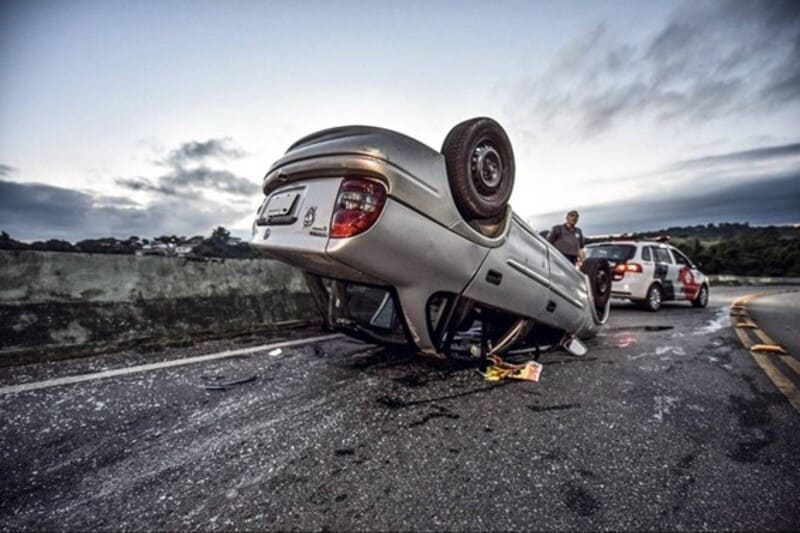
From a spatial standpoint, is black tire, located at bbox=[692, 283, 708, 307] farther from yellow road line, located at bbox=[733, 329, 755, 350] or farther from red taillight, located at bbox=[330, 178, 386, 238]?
red taillight, located at bbox=[330, 178, 386, 238]

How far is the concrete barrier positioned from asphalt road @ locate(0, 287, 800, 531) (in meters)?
0.37

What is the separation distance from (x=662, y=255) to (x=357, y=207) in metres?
8.13

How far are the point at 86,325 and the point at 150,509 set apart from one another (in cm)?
244

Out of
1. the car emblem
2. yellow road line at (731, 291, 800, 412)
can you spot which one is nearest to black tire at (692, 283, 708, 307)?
yellow road line at (731, 291, 800, 412)

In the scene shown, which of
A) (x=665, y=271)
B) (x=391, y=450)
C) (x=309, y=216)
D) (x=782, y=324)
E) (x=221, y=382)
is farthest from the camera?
(x=665, y=271)

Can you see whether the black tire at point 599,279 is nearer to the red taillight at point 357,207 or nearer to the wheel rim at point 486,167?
the wheel rim at point 486,167

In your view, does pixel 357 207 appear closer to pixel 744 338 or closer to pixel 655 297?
pixel 744 338

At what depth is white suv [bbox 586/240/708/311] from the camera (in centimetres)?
725

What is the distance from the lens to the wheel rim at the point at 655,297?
7.28 m

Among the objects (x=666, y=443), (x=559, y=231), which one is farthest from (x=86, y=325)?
(x=559, y=231)

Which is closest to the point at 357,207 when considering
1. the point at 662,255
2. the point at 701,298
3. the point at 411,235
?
the point at 411,235

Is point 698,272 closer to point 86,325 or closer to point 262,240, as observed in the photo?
point 262,240

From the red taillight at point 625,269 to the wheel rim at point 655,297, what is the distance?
0.48 m

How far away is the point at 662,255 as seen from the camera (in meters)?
7.82
